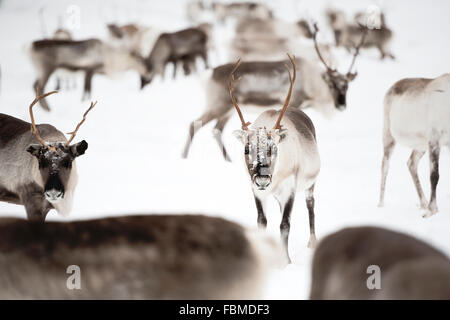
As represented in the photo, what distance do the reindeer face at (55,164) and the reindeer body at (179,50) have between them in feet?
2.82

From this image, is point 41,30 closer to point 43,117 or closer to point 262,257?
point 43,117

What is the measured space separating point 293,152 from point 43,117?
1.12 m

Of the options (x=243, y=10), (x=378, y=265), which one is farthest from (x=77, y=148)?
(x=378, y=265)

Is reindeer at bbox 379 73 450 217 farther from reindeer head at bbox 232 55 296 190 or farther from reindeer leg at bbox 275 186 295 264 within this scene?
reindeer head at bbox 232 55 296 190

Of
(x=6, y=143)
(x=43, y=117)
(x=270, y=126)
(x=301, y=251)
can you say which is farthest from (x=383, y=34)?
(x=6, y=143)

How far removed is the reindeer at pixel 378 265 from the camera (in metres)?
1.37

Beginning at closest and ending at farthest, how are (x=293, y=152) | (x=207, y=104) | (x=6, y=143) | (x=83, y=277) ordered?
1. (x=83, y=277)
2. (x=293, y=152)
3. (x=6, y=143)
4. (x=207, y=104)

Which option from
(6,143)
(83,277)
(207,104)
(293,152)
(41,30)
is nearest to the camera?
(83,277)

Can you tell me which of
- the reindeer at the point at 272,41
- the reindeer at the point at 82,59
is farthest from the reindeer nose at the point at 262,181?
the reindeer at the point at 82,59

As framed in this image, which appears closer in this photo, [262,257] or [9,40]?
[262,257]

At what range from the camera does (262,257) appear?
1.59 m

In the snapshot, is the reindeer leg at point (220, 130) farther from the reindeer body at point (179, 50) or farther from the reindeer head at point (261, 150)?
the reindeer body at point (179, 50)

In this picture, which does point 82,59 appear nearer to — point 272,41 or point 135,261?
point 272,41

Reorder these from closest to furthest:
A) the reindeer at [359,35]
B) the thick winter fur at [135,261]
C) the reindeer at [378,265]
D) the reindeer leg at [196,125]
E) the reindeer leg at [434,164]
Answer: the reindeer at [378,265], the thick winter fur at [135,261], the reindeer leg at [434,164], the reindeer leg at [196,125], the reindeer at [359,35]
